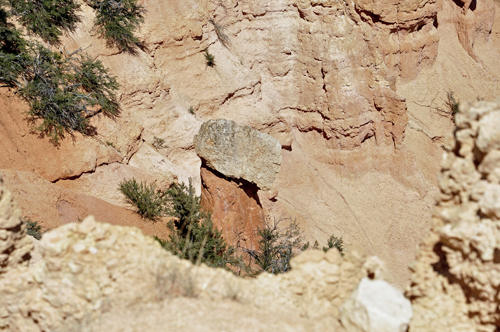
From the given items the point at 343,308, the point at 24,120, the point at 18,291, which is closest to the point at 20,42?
the point at 24,120

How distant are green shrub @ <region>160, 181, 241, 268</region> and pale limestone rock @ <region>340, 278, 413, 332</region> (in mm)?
4672

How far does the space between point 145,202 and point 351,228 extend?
27.1ft

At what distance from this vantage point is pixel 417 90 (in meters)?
18.8

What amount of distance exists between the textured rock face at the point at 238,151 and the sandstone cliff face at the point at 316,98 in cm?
416

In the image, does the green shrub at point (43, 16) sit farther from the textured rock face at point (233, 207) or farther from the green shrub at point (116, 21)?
the textured rock face at point (233, 207)

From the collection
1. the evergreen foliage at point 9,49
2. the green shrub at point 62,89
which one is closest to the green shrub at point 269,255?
the green shrub at point 62,89

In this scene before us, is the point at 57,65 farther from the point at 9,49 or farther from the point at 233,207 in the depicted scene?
the point at 233,207

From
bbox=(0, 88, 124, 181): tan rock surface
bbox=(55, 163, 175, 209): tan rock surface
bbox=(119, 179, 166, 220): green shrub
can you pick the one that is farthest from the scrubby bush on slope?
bbox=(119, 179, 166, 220): green shrub

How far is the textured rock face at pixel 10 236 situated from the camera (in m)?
4.71

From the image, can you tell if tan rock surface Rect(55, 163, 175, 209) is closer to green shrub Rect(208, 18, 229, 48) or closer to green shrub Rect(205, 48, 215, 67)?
green shrub Rect(205, 48, 215, 67)

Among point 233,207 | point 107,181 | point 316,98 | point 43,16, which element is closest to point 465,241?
point 233,207

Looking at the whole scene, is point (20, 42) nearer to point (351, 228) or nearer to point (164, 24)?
point (164, 24)

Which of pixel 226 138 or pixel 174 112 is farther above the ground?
pixel 226 138

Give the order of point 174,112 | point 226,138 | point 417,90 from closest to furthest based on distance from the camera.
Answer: point 226,138 → point 174,112 → point 417,90
